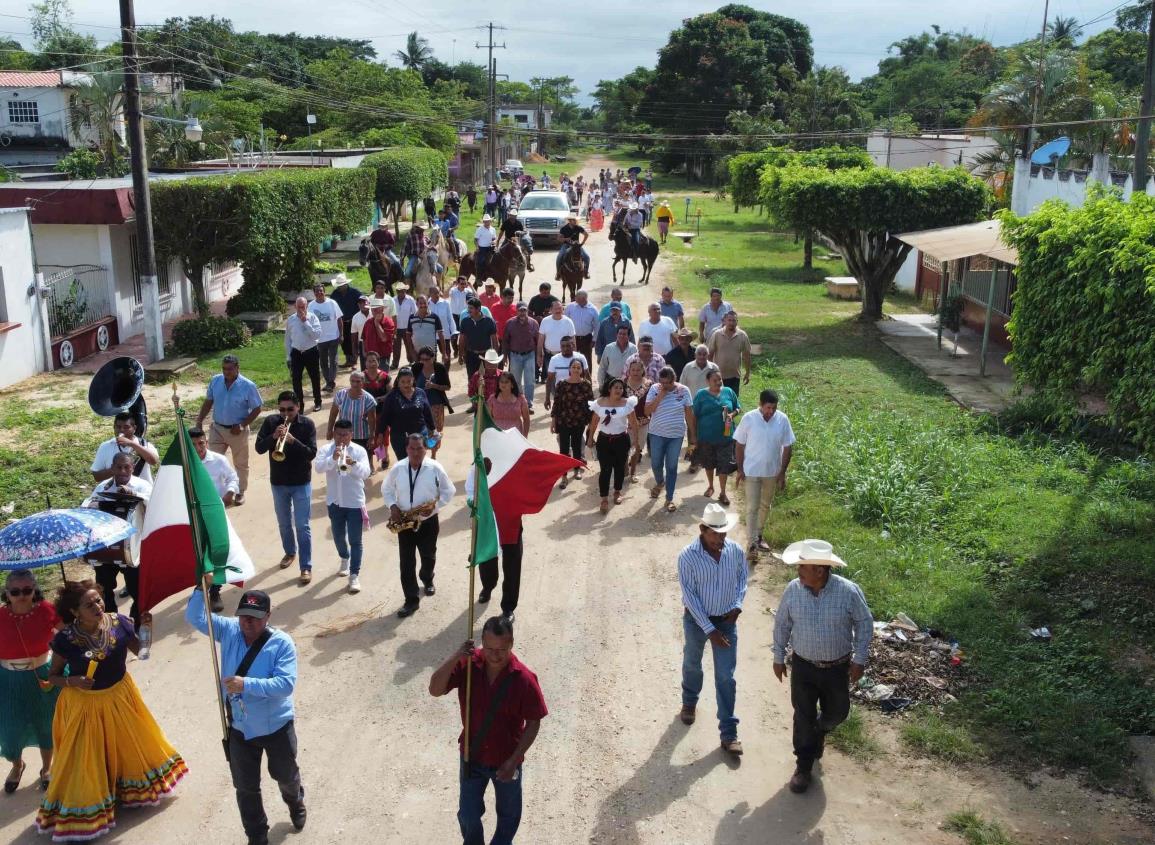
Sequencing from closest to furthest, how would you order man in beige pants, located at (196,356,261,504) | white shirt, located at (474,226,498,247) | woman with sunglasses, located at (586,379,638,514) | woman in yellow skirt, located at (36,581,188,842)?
woman in yellow skirt, located at (36,581,188,842), man in beige pants, located at (196,356,261,504), woman with sunglasses, located at (586,379,638,514), white shirt, located at (474,226,498,247)

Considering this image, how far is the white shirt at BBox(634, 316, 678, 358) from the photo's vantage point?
45.6 ft

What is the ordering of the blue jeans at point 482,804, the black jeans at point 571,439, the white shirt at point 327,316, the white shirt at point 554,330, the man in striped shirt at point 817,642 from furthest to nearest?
the white shirt at point 327,316
the white shirt at point 554,330
the black jeans at point 571,439
the man in striped shirt at point 817,642
the blue jeans at point 482,804

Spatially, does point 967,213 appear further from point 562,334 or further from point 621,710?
point 621,710

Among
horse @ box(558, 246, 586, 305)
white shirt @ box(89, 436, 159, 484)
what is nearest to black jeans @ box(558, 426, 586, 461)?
white shirt @ box(89, 436, 159, 484)

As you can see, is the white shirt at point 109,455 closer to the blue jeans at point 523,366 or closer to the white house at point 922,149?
the blue jeans at point 523,366

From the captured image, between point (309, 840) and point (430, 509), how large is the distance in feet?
10.3

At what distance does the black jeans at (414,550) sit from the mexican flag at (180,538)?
6.86 ft

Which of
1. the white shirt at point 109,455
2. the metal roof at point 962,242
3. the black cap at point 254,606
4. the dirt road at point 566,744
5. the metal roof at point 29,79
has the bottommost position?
the dirt road at point 566,744

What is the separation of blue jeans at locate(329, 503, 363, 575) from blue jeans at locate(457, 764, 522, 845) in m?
4.16

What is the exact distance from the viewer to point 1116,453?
43.0 feet

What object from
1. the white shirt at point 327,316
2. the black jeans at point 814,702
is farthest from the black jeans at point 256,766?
the white shirt at point 327,316

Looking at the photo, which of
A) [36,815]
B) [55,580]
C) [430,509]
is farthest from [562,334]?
[36,815]

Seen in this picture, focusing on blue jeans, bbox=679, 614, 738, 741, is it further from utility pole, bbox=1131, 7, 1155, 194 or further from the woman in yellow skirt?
utility pole, bbox=1131, 7, 1155, 194

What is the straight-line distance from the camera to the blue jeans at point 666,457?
37.3 ft
